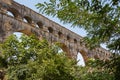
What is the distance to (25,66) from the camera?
716cm

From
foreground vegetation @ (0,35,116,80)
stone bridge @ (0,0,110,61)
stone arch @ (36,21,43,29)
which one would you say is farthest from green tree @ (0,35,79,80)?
stone arch @ (36,21,43,29)

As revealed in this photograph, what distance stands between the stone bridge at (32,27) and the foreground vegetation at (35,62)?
397cm

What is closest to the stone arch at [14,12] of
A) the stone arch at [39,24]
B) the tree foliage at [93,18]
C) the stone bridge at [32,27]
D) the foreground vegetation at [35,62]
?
the stone bridge at [32,27]

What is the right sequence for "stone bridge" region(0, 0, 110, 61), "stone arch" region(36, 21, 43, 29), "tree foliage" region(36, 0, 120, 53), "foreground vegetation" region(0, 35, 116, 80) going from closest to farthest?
"tree foliage" region(36, 0, 120, 53) < "foreground vegetation" region(0, 35, 116, 80) < "stone bridge" region(0, 0, 110, 61) < "stone arch" region(36, 21, 43, 29)

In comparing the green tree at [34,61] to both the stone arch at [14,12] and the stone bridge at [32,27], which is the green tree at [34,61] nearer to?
the stone bridge at [32,27]

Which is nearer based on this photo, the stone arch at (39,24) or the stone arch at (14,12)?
the stone arch at (14,12)

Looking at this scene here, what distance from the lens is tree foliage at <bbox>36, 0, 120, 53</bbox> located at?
351 cm

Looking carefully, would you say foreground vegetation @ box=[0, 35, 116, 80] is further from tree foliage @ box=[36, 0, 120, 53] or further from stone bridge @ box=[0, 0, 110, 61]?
stone bridge @ box=[0, 0, 110, 61]

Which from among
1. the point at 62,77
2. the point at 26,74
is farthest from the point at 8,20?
the point at 62,77

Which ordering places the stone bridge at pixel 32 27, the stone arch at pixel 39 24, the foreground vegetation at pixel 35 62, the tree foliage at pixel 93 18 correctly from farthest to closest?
1. the stone arch at pixel 39 24
2. the stone bridge at pixel 32 27
3. the foreground vegetation at pixel 35 62
4. the tree foliage at pixel 93 18

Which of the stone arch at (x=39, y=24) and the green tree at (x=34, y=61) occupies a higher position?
the stone arch at (x=39, y=24)

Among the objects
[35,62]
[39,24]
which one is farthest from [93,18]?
[39,24]

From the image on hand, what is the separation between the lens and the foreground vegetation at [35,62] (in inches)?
256

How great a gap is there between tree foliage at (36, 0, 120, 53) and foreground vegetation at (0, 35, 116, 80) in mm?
2053
